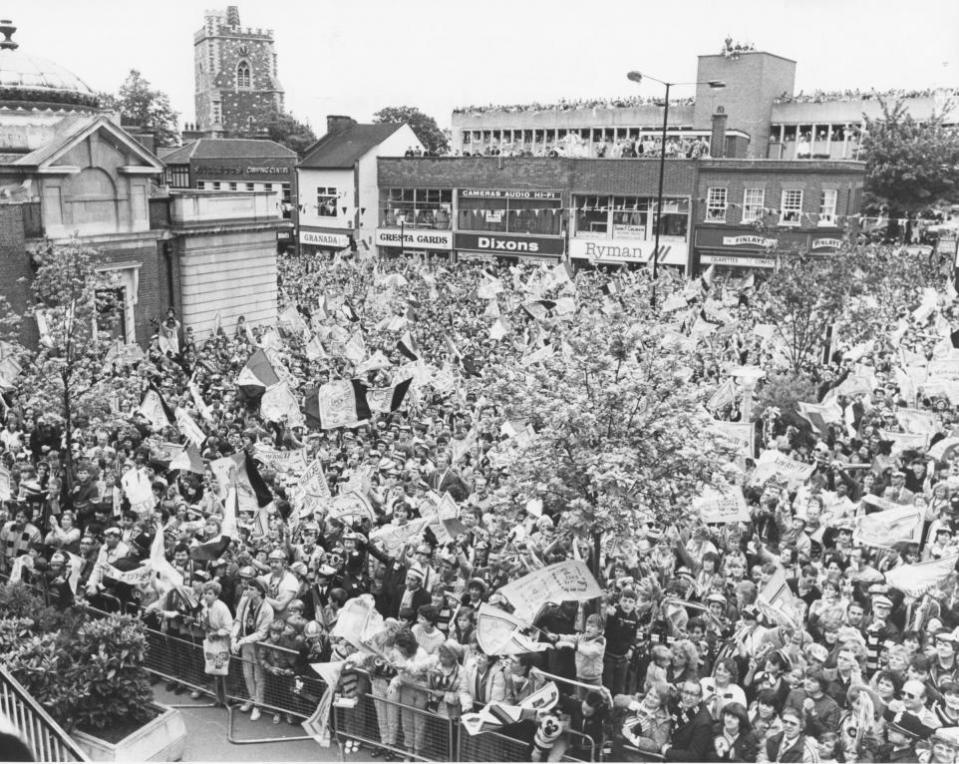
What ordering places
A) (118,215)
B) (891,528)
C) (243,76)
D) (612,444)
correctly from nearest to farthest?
1. (612,444)
2. (891,528)
3. (118,215)
4. (243,76)

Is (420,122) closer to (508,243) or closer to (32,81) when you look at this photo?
(508,243)

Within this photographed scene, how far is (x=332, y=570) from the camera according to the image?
10.8m

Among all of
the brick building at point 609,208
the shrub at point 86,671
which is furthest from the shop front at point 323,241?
the shrub at point 86,671

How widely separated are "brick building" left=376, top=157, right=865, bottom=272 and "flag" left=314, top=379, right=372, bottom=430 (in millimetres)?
24879

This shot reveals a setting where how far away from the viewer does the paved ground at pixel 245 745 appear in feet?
31.6

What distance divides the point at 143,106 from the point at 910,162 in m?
48.0

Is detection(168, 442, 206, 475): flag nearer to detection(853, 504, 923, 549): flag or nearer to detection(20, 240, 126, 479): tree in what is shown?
detection(20, 240, 126, 479): tree

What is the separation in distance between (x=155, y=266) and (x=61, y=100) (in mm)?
6950

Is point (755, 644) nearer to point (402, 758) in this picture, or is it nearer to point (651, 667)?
point (651, 667)

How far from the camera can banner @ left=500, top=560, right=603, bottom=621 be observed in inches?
362

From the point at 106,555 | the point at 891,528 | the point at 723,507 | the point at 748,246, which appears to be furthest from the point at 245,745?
the point at 748,246

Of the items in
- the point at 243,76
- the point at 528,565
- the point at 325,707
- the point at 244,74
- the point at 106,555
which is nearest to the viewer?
the point at 325,707

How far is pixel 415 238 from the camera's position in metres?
52.9

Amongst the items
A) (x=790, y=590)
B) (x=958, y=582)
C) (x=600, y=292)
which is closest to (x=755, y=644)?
(x=790, y=590)
